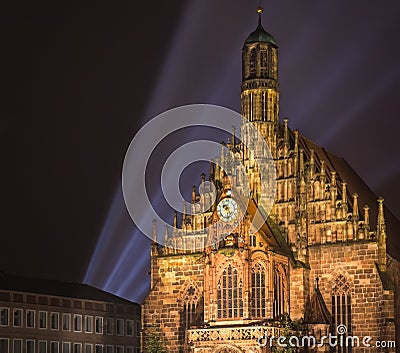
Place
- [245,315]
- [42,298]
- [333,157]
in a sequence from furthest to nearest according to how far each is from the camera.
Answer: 1. [42,298]
2. [333,157]
3. [245,315]

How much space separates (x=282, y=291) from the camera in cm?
11544

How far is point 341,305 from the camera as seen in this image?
115812 millimetres

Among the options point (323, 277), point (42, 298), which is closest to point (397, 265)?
point (323, 277)

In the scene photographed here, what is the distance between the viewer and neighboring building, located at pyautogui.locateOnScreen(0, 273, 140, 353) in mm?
139125

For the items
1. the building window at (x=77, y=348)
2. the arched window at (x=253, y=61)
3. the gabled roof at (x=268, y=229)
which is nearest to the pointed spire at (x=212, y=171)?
the gabled roof at (x=268, y=229)

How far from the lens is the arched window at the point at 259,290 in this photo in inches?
4439

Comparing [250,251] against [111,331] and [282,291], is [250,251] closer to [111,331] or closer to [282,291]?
[282,291]

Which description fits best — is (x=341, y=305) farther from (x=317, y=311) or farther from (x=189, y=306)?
(x=189, y=306)

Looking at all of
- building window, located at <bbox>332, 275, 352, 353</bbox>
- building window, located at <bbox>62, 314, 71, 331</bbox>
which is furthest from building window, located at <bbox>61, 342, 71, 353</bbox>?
building window, located at <bbox>332, 275, 352, 353</bbox>

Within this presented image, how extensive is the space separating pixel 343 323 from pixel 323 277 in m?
4.72

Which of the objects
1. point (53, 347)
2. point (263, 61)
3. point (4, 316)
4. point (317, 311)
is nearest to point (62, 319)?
point (53, 347)

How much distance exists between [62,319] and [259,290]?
39.7 meters

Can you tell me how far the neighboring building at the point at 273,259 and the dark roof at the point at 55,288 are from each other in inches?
939

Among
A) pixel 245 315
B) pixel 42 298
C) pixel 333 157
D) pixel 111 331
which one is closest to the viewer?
pixel 245 315
